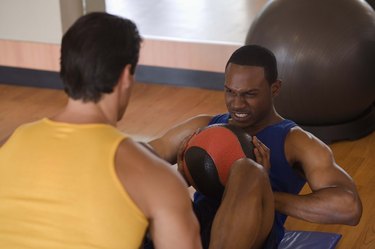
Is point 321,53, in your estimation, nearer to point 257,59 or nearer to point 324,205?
point 257,59

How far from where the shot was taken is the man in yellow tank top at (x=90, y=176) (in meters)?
1.29

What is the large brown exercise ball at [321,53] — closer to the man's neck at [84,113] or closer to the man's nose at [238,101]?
the man's nose at [238,101]

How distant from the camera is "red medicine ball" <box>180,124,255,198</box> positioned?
2121mm

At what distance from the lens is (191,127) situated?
241 centimetres

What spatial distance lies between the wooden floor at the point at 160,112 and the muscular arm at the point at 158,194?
1.72m

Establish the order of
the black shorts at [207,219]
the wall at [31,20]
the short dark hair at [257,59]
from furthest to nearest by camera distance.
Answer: the wall at [31,20]
the short dark hair at [257,59]
the black shorts at [207,219]

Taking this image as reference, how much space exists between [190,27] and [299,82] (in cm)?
174

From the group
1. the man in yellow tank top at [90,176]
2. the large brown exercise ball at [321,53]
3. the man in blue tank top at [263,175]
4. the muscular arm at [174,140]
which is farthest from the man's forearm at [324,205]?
the large brown exercise ball at [321,53]

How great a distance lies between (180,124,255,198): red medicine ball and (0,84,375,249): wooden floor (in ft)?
3.10

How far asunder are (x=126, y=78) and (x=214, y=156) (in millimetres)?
832

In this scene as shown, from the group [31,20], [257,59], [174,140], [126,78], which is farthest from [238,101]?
[31,20]

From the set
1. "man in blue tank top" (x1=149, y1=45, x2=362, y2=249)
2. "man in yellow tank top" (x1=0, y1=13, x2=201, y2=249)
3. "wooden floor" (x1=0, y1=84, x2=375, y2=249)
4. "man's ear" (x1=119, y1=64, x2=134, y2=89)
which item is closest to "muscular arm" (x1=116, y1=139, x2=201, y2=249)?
"man in yellow tank top" (x1=0, y1=13, x2=201, y2=249)

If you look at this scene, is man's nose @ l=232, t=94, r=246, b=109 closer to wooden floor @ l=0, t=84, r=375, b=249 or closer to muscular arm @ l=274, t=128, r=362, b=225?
muscular arm @ l=274, t=128, r=362, b=225

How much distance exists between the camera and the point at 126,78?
135 centimetres
